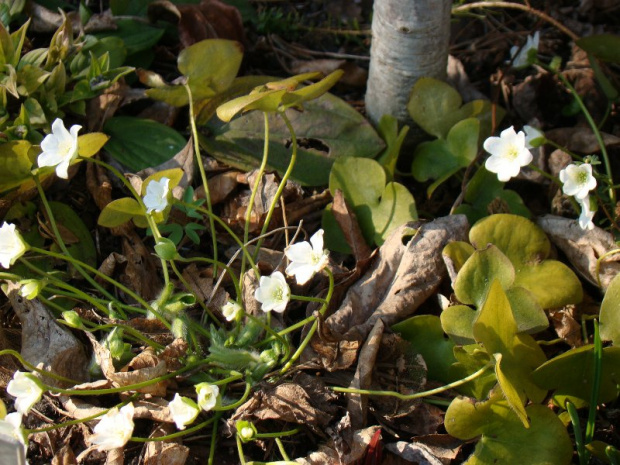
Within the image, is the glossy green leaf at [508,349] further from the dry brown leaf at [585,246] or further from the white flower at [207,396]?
the white flower at [207,396]

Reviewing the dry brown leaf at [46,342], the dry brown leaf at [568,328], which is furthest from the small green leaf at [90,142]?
the dry brown leaf at [568,328]

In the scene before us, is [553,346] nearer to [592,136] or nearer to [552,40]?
[592,136]

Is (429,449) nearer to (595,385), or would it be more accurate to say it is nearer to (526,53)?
(595,385)

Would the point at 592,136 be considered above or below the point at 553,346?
above

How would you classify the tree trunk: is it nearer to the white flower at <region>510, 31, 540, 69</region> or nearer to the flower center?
the white flower at <region>510, 31, 540, 69</region>

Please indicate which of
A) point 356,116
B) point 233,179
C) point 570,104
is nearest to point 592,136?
point 570,104

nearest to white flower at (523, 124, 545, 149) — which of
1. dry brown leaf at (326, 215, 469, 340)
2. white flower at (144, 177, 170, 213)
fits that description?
dry brown leaf at (326, 215, 469, 340)

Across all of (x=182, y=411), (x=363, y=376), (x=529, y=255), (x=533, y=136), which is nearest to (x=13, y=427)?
(x=182, y=411)
